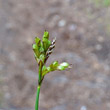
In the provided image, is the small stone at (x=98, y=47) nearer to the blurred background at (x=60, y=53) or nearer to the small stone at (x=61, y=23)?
the blurred background at (x=60, y=53)

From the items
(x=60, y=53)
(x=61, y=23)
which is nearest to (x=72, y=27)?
(x=61, y=23)

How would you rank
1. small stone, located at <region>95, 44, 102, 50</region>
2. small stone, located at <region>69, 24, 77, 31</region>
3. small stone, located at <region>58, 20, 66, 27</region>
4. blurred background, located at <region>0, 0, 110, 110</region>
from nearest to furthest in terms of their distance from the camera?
1. blurred background, located at <region>0, 0, 110, 110</region>
2. small stone, located at <region>95, 44, 102, 50</region>
3. small stone, located at <region>69, 24, 77, 31</region>
4. small stone, located at <region>58, 20, 66, 27</region>

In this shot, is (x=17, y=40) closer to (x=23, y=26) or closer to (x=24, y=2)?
(x=23, y=26)

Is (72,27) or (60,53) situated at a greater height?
(72,27)

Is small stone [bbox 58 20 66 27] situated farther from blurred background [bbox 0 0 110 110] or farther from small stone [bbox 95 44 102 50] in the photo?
small stone [bbox 95 44 102 50]

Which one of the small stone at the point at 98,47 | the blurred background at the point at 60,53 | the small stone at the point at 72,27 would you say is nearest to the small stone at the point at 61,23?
the blurred background at the point at 60,53

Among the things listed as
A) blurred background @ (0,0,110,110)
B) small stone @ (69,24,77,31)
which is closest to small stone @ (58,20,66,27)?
blurred background @ (0,0,110,110)

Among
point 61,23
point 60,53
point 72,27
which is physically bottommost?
point 60,53

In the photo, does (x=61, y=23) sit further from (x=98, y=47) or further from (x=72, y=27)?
(x=98, y=47)
